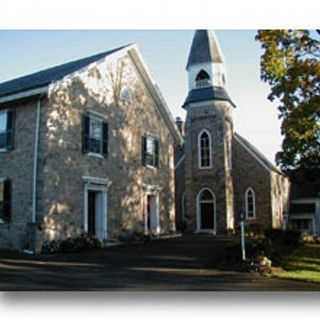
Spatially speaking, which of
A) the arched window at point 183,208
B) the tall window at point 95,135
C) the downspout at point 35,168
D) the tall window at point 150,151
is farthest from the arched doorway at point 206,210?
the downspout at point 35,168

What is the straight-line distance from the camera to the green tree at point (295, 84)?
22.8 ft

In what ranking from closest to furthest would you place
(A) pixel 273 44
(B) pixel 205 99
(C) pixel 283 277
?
(C) pixel 283 277
(A) pixel 273 44
(B) pixel 205 99

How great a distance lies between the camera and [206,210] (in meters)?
13.1

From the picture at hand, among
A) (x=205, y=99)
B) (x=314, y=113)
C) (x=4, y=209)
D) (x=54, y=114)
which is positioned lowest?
(x=4, y=209)

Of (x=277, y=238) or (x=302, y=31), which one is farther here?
(x=277, y=238)

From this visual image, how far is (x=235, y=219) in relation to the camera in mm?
9883

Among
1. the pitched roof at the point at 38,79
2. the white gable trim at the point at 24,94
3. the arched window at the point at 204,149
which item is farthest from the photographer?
the arched window at the point at 204,149

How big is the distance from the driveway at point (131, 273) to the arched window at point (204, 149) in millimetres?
5465

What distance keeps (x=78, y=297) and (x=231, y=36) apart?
4274mm

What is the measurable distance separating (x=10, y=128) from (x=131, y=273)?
5051 millimetres

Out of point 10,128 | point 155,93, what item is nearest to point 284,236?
point 155,93

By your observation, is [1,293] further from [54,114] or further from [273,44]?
Answer: [273,44]

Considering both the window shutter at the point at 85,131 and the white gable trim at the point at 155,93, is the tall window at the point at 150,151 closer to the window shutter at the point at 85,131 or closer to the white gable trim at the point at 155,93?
the white gable trim at the point at 155,93
